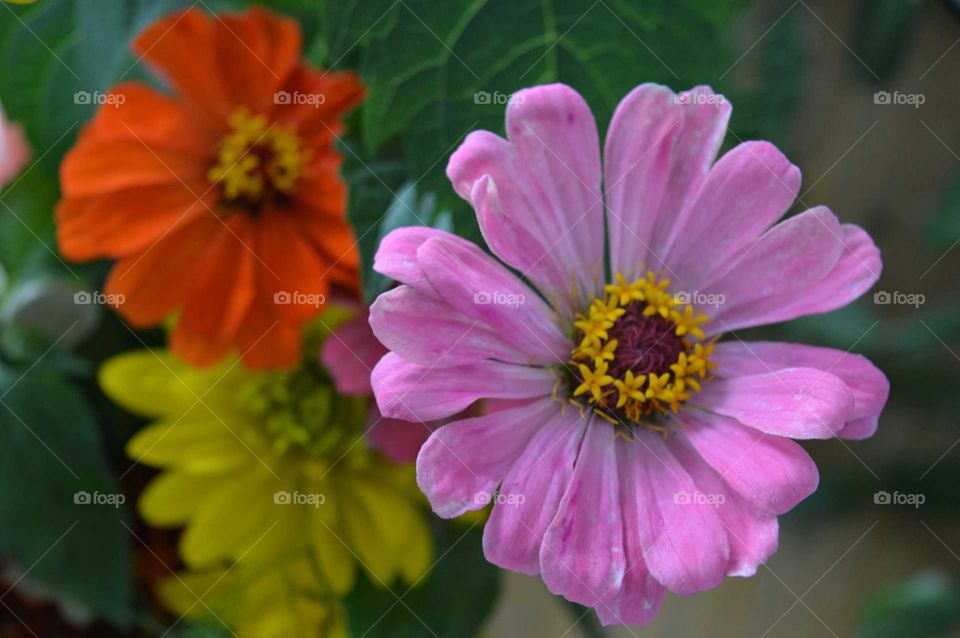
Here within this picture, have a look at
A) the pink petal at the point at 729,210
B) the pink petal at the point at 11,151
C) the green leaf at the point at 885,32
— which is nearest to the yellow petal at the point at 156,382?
the pink petal at the point at 11,151

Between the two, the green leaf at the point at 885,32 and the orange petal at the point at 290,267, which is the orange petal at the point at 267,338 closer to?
the orange petal at the point at 290,267

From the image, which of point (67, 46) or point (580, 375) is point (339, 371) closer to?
point (580, 375)

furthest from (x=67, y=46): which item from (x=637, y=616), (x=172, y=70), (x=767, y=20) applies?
(x=767, y=20)

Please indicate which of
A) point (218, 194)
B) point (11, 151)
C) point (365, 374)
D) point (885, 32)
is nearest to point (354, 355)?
point (365, 374)

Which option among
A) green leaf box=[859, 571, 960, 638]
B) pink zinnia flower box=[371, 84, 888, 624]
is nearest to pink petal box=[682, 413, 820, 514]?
pink zinnia flower box=[371, 84, 888, 624]

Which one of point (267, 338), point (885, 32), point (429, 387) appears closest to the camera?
point (429, 387)

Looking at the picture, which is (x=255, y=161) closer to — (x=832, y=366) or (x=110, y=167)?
(x=110, y=167)
